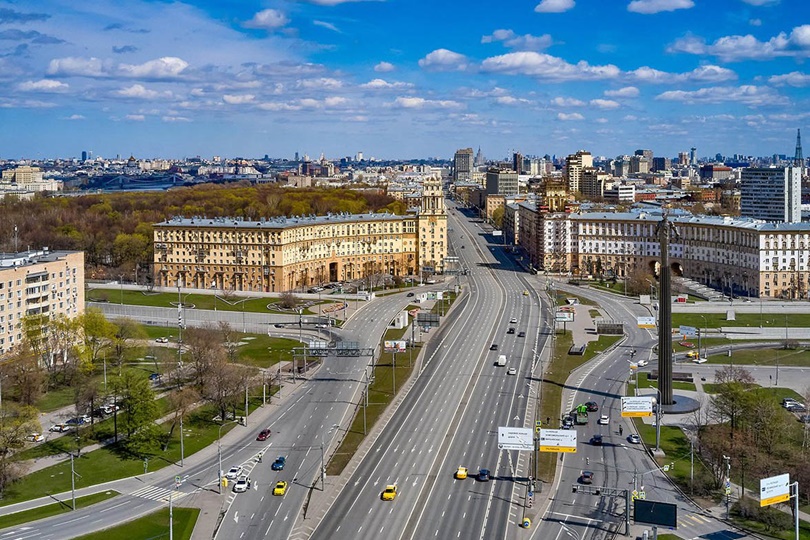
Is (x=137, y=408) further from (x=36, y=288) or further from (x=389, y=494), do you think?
(x=36, y=288)

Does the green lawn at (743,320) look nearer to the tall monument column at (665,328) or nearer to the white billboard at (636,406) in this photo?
the tall monument column at (665,328)

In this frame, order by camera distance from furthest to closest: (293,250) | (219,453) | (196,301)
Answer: (293,250) < (196,301) < (219,453)

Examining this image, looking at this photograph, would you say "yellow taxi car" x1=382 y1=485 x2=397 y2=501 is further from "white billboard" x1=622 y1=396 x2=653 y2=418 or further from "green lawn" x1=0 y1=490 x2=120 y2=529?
"white billboard" x1=622 y1=396 x2=653 y2=418

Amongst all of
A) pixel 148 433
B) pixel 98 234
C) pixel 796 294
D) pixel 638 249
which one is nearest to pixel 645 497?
pixel 148 433

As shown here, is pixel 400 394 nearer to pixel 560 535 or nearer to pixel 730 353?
pixel 560 535

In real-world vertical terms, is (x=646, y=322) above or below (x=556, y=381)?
above

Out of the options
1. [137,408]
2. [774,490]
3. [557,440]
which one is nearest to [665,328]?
[557,440]

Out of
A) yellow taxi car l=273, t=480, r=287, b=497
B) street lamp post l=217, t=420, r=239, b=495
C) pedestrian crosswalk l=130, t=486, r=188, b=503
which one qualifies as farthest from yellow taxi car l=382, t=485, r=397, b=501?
pedestrian crosswalk l=130, t=486, r=188, b=503

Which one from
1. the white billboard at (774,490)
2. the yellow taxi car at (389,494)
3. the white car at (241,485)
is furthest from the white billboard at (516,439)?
the white car at (241,485)
